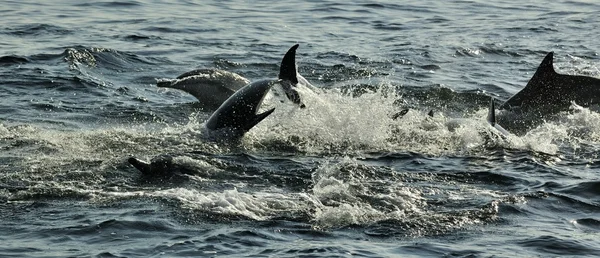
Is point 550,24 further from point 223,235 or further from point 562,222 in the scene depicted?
point 223,235

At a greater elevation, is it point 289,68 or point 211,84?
point 289,68

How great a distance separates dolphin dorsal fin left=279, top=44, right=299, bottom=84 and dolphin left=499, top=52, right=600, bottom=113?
138 inches

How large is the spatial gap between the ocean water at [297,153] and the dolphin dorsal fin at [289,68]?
60 cm

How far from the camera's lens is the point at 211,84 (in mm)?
15516

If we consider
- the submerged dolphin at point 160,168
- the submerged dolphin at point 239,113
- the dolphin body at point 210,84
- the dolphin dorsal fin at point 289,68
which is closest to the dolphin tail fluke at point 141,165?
the submerged dolphin at point 160,168

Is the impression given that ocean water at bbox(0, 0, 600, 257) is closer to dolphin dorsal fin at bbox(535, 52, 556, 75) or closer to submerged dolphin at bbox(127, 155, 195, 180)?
submerged dolphin at bbox(127, 155, 195, 180)

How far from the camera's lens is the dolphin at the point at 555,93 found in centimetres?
1534

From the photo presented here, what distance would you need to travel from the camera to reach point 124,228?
938 centimetres

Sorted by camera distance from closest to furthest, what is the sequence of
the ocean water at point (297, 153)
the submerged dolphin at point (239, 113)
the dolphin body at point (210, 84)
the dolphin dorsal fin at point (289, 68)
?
the ocean water at point (297, 153) < the submerged dolphin at point (239, 113) < the dolphin dorsal fin at point (289, 68) < the dolphin body at point (210, 84)

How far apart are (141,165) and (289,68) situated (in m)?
3.43

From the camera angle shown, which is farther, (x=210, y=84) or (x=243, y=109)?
(x=210, y=84)

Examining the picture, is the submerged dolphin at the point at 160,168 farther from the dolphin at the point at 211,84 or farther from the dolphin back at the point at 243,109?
the dolphin at the point at 211,84

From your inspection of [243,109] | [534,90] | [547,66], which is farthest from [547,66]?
[243,109]

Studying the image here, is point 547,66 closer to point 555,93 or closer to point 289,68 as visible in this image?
point 555,93
